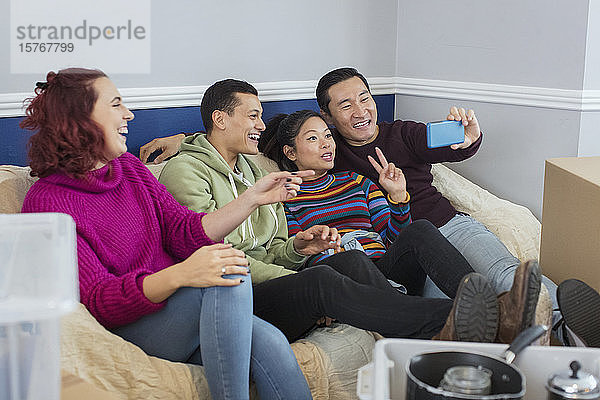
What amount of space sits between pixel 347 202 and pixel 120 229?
81cm

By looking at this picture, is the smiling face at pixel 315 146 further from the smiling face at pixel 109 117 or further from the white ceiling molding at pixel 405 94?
the smiling face at pixel 109 117

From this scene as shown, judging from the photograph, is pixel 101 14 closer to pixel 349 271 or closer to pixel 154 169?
pixel 154 169

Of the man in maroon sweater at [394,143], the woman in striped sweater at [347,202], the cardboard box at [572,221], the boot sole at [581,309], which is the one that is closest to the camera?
the boot sole at [581,309]

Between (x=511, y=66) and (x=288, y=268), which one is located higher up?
(x=511, y=66)

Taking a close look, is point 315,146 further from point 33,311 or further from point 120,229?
point 33,311

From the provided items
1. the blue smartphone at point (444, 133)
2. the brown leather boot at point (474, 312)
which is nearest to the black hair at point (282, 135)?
the blue smartphone at point (444, 133)

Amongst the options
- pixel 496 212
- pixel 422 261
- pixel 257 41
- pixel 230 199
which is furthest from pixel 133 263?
pixel 496 212

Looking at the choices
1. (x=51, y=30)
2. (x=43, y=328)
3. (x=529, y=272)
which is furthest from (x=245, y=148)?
(x=43, y=328)

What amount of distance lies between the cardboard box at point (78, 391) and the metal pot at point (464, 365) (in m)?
0.44

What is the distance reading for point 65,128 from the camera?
1542 mm

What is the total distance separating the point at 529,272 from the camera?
4.62 ft

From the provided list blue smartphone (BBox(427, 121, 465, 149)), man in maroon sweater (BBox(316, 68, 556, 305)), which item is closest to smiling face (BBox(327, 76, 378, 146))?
man in maroon sweater (BBox(316, 68, 556, 305))

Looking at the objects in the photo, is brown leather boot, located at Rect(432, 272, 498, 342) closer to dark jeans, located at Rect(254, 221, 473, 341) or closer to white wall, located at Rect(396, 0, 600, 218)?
dark jeans, located at Rect(254, 221, 473, 341)

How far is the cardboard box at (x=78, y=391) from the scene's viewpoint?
1044 millimetres
